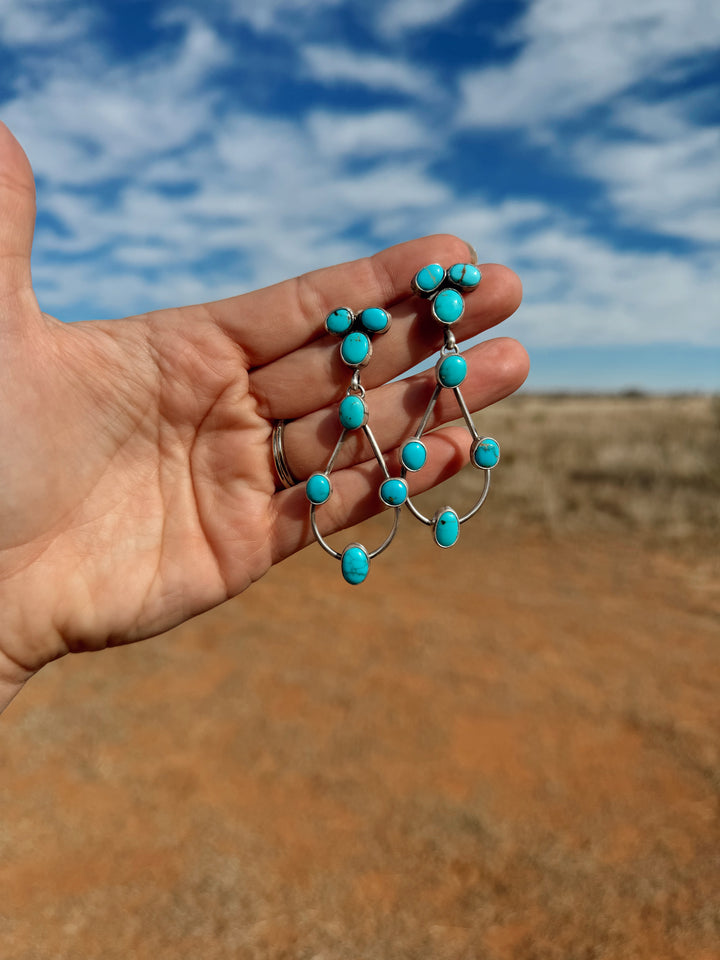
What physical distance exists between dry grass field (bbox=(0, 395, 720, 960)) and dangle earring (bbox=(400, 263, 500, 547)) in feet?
10.5

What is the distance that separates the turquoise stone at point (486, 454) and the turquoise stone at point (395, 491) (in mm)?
366

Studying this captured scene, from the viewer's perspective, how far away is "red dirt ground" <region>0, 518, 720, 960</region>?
5.10 meters

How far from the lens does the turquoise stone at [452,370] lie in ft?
10.9

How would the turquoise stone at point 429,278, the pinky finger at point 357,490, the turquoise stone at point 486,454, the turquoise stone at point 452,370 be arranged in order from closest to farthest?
the turquoise stone at point 429,278
the turquoise stone at point 452,370
the turquoise stone at point 486,454
the pinky finger at point 357,490

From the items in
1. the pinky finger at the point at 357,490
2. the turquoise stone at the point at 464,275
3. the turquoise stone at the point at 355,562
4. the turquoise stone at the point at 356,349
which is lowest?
the turquoise stone at the point at 355,562

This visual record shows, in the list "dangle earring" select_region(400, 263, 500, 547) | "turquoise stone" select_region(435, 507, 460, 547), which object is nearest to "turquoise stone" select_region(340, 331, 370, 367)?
"dangle earring" select_region(400, 263, 500, 547)

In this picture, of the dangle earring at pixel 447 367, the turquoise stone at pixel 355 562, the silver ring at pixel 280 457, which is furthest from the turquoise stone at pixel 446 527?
the silver ring at pixel 280 457

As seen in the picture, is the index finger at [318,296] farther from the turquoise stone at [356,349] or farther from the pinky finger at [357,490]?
the pinky finger at [357,490]

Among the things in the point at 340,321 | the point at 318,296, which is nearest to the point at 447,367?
the point at 340,321

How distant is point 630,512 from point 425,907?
9.42 metres

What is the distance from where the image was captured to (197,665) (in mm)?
8188

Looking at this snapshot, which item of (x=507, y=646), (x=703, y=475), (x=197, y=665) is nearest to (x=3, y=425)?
(x=197, y=665)

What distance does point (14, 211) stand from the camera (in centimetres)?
307

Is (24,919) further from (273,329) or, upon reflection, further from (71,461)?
(273,329)
